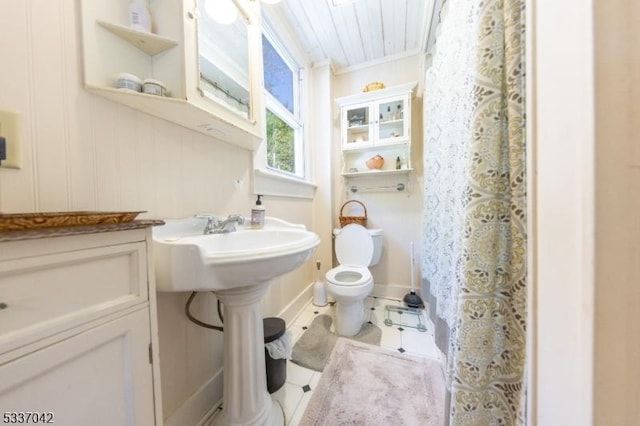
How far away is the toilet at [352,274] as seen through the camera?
5.06 ft

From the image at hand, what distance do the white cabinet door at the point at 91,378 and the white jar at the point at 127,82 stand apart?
636mm

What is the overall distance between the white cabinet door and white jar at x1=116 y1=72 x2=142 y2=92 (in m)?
0.64

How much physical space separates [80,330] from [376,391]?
1.25m

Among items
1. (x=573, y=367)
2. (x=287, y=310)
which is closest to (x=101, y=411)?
(x=573, y=367)

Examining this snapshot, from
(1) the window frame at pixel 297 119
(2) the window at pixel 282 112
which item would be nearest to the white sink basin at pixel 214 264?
(2) the window at pixel 282 112

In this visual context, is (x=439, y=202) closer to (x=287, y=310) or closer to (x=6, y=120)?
(x=287, y=310)

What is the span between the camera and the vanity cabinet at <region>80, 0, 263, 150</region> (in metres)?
0.64

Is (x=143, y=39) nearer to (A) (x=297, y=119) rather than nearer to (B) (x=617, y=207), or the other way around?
(B) (x=617, y=207)

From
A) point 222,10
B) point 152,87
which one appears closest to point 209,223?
point 152,87

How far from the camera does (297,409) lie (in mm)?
1068

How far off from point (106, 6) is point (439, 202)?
5.00 feet

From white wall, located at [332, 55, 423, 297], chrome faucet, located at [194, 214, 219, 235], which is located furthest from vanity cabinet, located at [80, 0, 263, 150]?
white wall, located at [332, 55, 423, 297]

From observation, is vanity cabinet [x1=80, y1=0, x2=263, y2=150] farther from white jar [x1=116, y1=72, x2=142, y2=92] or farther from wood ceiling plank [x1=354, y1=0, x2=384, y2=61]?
wood ceiling plank [x1=354, y1=0, x2=384, y2=61]

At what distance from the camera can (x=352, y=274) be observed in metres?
1.85
